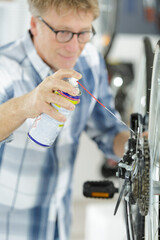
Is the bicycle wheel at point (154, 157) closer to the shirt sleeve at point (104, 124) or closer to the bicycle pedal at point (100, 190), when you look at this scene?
the bicycle pedal at point (100, 190)

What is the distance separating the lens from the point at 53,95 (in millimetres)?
722

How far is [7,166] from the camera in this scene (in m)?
1.11

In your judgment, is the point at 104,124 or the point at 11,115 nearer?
the point at 11,115

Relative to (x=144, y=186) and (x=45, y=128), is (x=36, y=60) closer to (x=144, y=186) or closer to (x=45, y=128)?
(x=45, y=128)

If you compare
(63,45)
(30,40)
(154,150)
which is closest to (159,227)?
(154,150)

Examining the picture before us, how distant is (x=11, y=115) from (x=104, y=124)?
0.59 metres

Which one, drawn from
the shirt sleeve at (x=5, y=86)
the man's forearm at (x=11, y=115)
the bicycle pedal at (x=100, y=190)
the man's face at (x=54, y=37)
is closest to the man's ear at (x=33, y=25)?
the man's face at (x=54, y=37)

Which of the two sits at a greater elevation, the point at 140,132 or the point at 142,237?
the point at 140,132

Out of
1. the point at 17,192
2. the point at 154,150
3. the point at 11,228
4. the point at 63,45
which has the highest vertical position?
the point at 63,45

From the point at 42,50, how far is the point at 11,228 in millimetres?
560

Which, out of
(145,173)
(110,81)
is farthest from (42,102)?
(110,81)

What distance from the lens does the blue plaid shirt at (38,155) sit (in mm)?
1062

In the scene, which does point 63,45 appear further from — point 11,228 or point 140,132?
point 11,228

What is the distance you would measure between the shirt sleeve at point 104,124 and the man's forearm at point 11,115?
1.71ft
